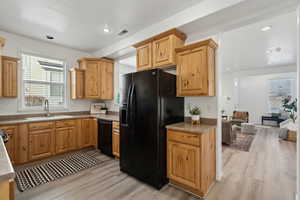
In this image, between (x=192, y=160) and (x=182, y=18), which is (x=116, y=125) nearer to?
(x=192, y=160)

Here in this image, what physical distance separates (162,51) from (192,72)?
729 mm

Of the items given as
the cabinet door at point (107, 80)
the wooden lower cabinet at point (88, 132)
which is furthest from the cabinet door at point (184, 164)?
the cabinet door at point (107, 80)

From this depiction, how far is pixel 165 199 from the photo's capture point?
1982 millimetres

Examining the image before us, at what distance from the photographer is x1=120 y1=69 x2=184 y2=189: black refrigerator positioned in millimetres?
2215

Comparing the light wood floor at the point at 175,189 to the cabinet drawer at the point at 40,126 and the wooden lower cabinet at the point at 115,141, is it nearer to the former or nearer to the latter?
the wooden lower cabinet at the point at 115,141

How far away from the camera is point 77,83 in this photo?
4.05m

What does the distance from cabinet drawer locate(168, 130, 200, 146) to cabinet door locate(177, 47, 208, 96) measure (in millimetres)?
682

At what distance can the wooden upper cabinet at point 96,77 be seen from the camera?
4090 mm

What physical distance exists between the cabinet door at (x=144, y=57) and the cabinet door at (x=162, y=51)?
5.2 inches

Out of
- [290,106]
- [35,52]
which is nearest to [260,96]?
[290,106]

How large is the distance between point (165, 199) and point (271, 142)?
15.0 feet

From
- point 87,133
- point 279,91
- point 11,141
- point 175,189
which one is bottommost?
point 175,189

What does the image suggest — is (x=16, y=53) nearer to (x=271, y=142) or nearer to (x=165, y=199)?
(x=165, y=199)

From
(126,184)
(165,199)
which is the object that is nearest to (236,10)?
(165,199)
